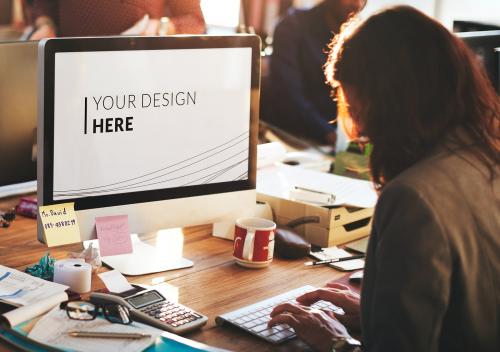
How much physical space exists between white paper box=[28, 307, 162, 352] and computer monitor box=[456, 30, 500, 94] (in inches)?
62.0

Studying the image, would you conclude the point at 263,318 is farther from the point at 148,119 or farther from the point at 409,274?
the point at 148,119

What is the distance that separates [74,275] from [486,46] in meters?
1.66

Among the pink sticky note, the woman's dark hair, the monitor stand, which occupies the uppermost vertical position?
the woman's dark hair

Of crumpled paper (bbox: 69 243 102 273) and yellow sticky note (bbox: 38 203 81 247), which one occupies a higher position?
yellow sticky note (bbox: 38 203 81 247)

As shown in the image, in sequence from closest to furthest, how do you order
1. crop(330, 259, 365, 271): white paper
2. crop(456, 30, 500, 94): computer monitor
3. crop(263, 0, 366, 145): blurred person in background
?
crop(330, 259, 365, 271): white paper
crop(456, 30, 500, 94): computer monitor
crop(263, 0, 366, 145): blurred person in background

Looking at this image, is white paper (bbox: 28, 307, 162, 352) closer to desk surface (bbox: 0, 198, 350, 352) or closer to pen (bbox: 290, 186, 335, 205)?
desk surface (bbox: 0, 198, 350, 352)

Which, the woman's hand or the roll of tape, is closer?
the woman's hand

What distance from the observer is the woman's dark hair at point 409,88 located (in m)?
1.32

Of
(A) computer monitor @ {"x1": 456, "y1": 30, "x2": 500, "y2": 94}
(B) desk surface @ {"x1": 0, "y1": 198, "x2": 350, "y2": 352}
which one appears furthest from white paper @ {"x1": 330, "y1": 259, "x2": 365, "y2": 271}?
(A) computer monitor @ {"x1": 456, "y1": 30, "x2": 500, "y2": 94}

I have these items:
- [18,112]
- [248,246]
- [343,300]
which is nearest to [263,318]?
[343,300]

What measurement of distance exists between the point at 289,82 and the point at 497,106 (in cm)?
317

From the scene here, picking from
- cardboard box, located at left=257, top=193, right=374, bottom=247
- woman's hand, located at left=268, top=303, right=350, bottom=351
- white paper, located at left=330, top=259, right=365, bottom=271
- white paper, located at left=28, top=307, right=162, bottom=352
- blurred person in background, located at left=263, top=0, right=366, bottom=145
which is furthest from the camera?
blurred person in background, located at left=263, top=0, right=366, bottom=145

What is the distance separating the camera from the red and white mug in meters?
1.89

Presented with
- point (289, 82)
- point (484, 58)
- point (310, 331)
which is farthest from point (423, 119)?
point (289, 82)
